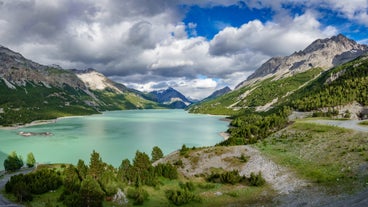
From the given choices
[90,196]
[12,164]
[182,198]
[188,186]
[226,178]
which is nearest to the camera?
[90,196]

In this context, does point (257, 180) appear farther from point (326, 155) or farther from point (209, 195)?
point (326, 155)

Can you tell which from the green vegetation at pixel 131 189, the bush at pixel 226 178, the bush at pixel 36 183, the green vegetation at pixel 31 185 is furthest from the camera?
the bush at pixel 36 183

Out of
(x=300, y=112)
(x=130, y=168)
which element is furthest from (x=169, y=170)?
(x=300, y=112)

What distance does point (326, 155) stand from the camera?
47.7 metres

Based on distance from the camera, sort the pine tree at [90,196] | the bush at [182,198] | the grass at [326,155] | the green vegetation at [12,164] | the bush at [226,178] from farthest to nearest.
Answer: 1. the green vegetation at [12,164]
2. the bush at [226,178]
3. the grass at [326,155]
4. the bush at [182,198]
5. the pine tree at [90,196]

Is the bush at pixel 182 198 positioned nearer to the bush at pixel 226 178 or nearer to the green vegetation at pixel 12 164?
the bush at pixel 226 178

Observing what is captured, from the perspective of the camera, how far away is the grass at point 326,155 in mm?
37031

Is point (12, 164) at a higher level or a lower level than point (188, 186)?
lower

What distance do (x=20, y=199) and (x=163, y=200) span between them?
20653mm

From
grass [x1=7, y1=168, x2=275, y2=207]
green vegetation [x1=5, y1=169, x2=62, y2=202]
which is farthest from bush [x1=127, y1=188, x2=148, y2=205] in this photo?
green vegetation [x1=5, y1=169, x2=62, y2=202]

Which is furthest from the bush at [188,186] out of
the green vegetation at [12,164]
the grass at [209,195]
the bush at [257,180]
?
the green vegetation at [12,164]

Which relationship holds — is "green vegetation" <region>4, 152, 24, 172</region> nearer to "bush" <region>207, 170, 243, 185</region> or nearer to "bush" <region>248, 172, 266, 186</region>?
"bush" <region>207, 170, 243, 185</region>

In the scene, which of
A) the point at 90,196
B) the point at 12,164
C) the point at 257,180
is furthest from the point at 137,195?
the point at 12,164

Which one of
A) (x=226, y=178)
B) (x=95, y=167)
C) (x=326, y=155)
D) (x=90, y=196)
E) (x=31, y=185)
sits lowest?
(x=31, y=185)
